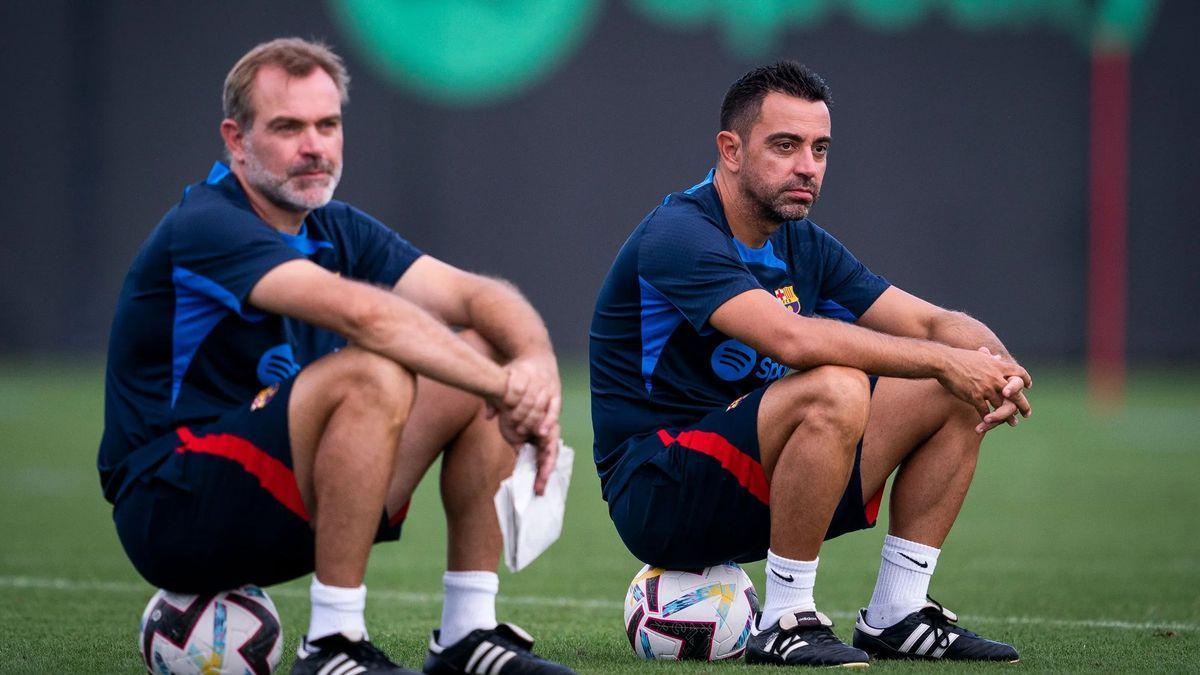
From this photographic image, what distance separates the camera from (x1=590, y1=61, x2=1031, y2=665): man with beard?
398cm

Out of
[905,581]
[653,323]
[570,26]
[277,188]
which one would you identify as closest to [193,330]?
[277,188]

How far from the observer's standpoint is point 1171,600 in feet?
17.8

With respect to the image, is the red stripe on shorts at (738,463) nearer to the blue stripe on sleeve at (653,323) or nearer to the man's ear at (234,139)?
the blue stripe on sleeve at (653,323)

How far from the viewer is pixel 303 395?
3.52 metres

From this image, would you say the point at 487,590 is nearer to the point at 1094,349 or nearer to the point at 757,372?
the point at 757,372

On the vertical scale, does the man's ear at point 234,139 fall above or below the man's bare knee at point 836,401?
above

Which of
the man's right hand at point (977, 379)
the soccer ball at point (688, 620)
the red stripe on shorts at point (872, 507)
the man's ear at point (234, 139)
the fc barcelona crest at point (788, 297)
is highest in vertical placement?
the man's ear at point (234, 139)

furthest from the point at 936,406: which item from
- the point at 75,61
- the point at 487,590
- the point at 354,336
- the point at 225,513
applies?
the point at 75,61

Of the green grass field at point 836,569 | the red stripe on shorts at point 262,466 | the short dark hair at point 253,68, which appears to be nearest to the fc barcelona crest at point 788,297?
the green grass field at point 836,569

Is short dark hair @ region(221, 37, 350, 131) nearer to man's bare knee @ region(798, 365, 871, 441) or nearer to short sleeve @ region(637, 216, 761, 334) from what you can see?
short sleeve @ region(637, 216, 761, 334)

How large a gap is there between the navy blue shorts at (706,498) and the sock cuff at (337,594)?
3.35 feet

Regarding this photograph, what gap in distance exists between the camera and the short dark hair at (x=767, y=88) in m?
4.44

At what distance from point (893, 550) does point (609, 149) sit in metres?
11.2

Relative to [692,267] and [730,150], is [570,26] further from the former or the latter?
[692,267]
